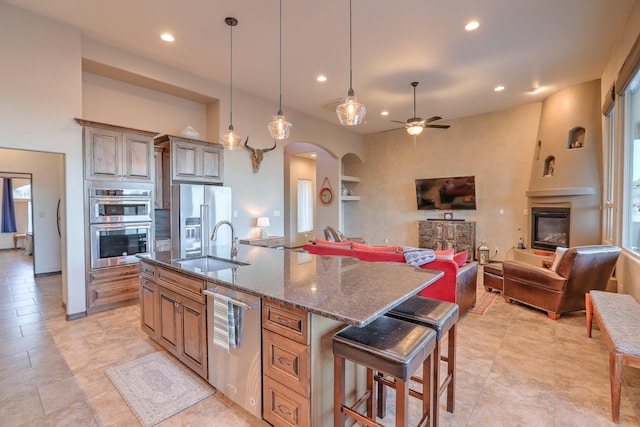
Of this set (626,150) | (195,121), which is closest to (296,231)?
(195,121)

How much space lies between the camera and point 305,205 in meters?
10.3

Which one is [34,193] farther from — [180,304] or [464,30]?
[464,30]

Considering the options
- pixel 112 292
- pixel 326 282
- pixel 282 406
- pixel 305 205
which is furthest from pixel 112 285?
pixel 305 205

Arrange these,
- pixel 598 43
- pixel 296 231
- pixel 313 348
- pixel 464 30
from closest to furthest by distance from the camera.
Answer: pixel 313 348, pixel 464 30, pixel 598 43, pixel 296 231

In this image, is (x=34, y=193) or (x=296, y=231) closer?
(x=34, y=193)

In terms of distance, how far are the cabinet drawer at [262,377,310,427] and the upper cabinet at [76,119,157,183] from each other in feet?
11.8

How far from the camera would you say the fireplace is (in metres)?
5.41

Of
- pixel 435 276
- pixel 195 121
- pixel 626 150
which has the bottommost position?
pixel 435 276

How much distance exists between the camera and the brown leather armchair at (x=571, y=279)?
11.2 ft

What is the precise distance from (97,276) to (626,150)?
709cm

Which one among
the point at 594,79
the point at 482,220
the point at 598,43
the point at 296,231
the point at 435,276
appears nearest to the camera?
the point at 435,276

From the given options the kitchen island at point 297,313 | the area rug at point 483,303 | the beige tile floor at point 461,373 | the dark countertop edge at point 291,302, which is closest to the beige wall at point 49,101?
the beige tile floor at point 461,373

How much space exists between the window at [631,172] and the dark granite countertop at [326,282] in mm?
3377

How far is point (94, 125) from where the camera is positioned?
12.4 feet
